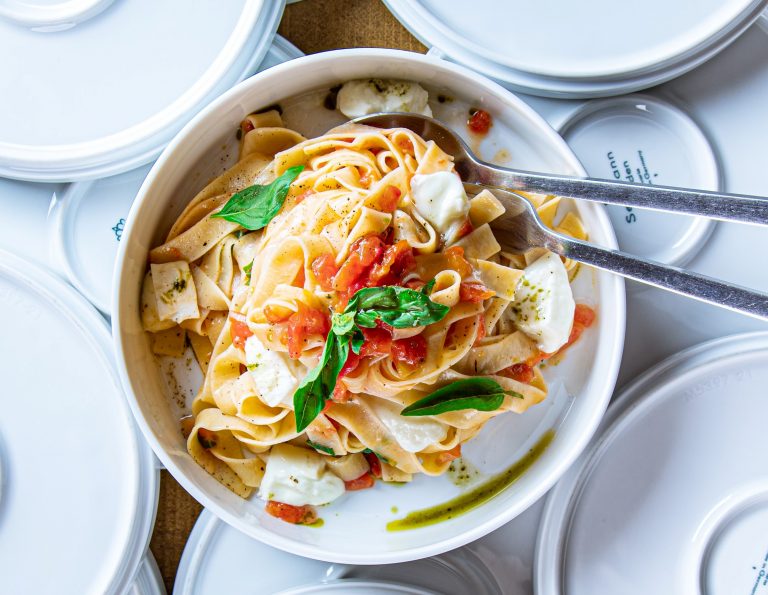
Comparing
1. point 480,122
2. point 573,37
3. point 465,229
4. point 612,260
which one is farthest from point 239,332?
point 573,37

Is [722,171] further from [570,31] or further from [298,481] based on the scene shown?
[298,481]

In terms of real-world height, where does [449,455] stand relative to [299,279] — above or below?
below

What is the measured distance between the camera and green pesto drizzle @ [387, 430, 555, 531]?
2305mm

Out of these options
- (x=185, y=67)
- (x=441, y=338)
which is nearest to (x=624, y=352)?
(x=441, y=338)

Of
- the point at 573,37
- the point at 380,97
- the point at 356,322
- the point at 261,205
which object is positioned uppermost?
the point at 573,37

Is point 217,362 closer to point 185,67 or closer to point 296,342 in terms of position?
point 296,342

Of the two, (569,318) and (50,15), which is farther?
(50,15)

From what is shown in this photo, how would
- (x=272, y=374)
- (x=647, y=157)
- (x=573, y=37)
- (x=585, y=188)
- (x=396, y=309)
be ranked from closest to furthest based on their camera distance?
(x=396, y=309), (x=585, y=188), (x=272, y=374), (x=573, y=37), (x=647, y=157)

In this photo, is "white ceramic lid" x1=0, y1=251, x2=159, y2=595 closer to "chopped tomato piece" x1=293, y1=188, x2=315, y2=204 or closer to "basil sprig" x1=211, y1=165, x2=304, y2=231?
"basil sprig" x1=211, y1=165, x2=304, y2=231

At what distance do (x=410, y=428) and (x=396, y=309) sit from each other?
1.85ft

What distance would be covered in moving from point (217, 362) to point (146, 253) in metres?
0.42

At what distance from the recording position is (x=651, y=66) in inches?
88.8

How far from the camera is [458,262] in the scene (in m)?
2.02

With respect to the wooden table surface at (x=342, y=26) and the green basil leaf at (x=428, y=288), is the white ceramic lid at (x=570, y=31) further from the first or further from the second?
the green basil leaf at (x=428, y=288)
